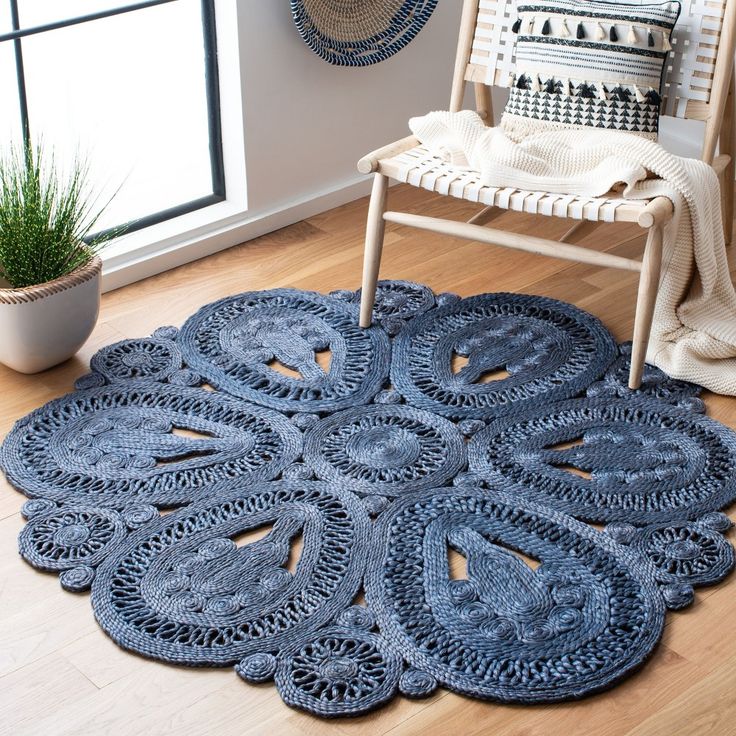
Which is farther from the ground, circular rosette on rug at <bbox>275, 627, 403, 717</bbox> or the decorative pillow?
the decorative pillow

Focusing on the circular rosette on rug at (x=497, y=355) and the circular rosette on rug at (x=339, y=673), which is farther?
the circular rosette on rug at (x=497, y=355)

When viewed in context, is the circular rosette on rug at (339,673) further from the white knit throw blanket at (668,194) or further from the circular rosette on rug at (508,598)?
the white knit throw blanket at (668,194)

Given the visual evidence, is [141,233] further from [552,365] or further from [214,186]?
[552,365]

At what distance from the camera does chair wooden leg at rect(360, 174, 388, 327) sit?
2.19 metres

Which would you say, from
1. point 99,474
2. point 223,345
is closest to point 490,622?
point 99,474

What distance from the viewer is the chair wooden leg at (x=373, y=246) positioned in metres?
2.19

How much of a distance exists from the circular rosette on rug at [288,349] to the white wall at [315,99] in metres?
0.44

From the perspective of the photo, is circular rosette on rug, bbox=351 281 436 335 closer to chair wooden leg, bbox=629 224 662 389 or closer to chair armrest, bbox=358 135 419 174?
chair armrest, bbox=358 135 419 174

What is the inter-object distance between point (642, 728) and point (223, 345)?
1163 mm

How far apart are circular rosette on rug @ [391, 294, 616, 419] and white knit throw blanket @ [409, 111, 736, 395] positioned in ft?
0.49

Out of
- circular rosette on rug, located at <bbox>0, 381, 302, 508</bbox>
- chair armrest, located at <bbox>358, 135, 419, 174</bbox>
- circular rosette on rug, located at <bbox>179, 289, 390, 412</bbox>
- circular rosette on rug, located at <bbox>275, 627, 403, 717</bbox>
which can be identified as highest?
chair armrest, located at <bbox>358, 135, 419, 174</bbox>

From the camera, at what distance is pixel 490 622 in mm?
1563

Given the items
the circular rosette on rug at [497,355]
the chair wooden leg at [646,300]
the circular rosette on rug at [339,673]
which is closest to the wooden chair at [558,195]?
the chair wooden leg at [646,300]

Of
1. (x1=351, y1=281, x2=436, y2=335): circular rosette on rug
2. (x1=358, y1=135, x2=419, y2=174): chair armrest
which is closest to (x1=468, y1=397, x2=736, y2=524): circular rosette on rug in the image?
(x1=351, y1=281, x2=436, y2=335): circular rosette on rug
